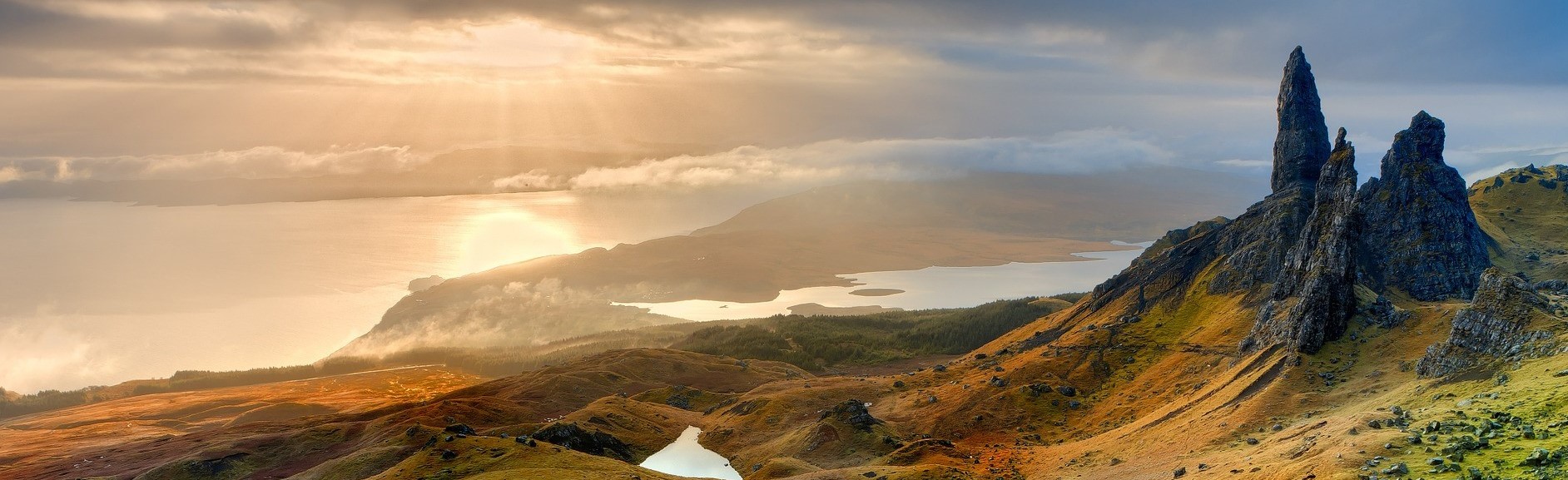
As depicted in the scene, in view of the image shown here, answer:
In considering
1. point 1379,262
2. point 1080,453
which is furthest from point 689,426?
point 1379,262

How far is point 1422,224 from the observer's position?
137625mm

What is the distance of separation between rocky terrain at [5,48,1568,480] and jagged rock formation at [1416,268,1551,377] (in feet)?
0.67

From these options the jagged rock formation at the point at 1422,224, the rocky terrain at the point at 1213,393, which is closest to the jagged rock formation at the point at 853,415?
the rocky terrain at the point at 1213,393

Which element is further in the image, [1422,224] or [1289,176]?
[1289,176]

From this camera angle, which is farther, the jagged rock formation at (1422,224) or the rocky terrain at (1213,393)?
the jagged rock formation at (1422,224)

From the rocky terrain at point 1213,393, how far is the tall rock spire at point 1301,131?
44cm

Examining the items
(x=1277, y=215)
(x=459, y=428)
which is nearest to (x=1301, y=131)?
(x=1277, y=215)

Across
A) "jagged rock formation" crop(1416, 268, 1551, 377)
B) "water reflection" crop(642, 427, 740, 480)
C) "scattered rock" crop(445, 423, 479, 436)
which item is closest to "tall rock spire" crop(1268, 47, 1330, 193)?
"jagged rock formation" crop(1416, 268, 1551, 377)

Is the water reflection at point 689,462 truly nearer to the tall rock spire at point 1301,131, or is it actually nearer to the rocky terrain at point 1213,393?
the rocky terrain at point 1213,393

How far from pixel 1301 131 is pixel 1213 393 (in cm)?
8766

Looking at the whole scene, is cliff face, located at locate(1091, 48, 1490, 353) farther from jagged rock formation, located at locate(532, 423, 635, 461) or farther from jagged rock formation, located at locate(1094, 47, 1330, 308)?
jagged rock formation, located at locate(532, 423, 635, 461)

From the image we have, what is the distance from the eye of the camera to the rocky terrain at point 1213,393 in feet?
226

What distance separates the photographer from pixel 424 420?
6201 inches

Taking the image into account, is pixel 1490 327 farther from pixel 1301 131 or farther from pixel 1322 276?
pixel 1301 131
